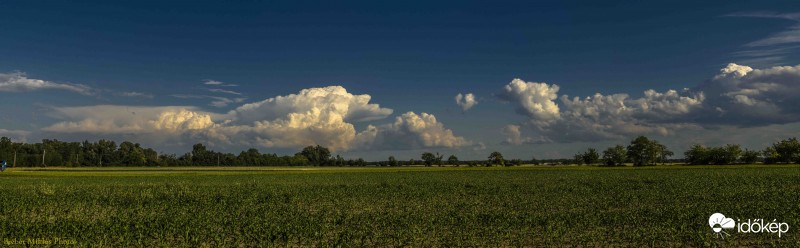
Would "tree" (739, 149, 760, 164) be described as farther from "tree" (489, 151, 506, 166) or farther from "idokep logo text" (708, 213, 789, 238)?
"idokep logo text" (708, 213, 789, 238)

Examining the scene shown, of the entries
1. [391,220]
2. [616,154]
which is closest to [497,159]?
[616,154]

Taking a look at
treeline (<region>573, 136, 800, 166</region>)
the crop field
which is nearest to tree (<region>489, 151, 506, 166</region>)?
treeline (<region>573, 136, 800, 166</region>)

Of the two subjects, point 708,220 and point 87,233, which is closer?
point 87,233

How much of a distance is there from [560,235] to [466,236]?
164 inches

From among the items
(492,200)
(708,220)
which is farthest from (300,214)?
(708,220)

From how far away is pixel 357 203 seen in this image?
37156mm

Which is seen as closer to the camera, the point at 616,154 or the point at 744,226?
the point at 744,226

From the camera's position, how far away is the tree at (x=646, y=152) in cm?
18738

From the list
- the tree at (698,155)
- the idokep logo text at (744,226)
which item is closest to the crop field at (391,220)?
the idokep logo text at (744,226)

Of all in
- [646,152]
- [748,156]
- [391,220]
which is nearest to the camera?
[391,220]

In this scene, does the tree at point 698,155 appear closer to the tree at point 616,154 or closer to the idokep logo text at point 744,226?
the tree at point 616,154

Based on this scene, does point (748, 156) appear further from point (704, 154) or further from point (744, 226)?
point (744, 226)

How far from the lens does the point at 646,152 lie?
189375 millimetres

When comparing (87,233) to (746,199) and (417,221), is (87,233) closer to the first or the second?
(417,221)
